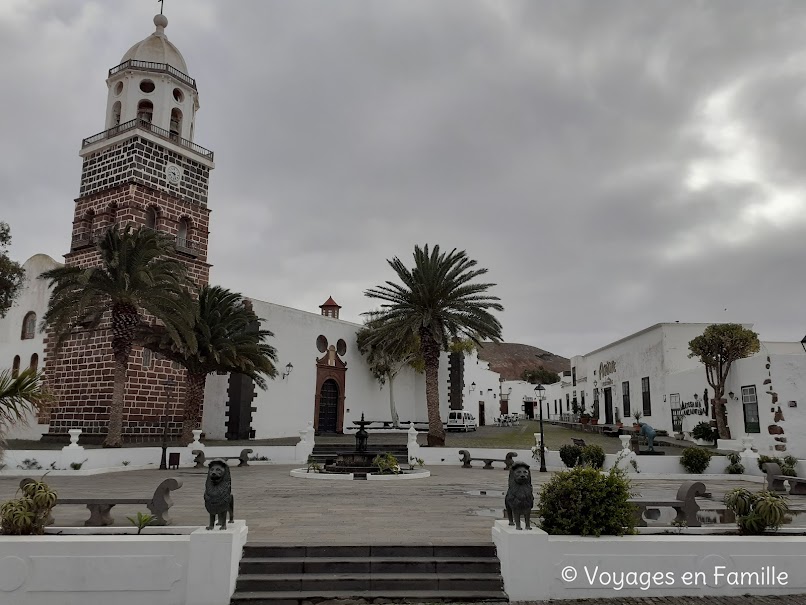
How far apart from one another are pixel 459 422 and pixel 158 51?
2452 centimetres

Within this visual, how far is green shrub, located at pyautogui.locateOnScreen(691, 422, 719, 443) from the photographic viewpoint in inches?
915

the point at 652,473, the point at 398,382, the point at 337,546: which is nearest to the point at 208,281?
the point at 398,382

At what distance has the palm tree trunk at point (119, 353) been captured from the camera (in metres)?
18.8

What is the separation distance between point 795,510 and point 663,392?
1922 centimetres

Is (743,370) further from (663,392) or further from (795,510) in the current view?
(795,510)

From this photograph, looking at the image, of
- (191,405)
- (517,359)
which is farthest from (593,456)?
(517,359)

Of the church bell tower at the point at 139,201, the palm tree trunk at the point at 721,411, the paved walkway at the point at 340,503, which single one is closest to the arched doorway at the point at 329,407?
the church bell tower at the point at 139,201

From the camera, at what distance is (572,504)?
22.1ft

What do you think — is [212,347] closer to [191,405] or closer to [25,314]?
[191,405]

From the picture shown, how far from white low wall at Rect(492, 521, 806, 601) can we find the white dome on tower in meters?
25.8

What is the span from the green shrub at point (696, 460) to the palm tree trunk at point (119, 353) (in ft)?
58.8

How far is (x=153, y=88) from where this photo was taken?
25.4m

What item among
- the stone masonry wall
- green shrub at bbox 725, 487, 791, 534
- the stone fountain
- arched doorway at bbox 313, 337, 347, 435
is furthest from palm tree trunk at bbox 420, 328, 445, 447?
green shrub at bbox 725, 487, 791, 534

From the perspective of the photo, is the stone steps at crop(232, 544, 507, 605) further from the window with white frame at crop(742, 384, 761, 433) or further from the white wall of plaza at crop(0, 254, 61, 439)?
the white wall of plaza at crop(0, 254, 61, 439)
